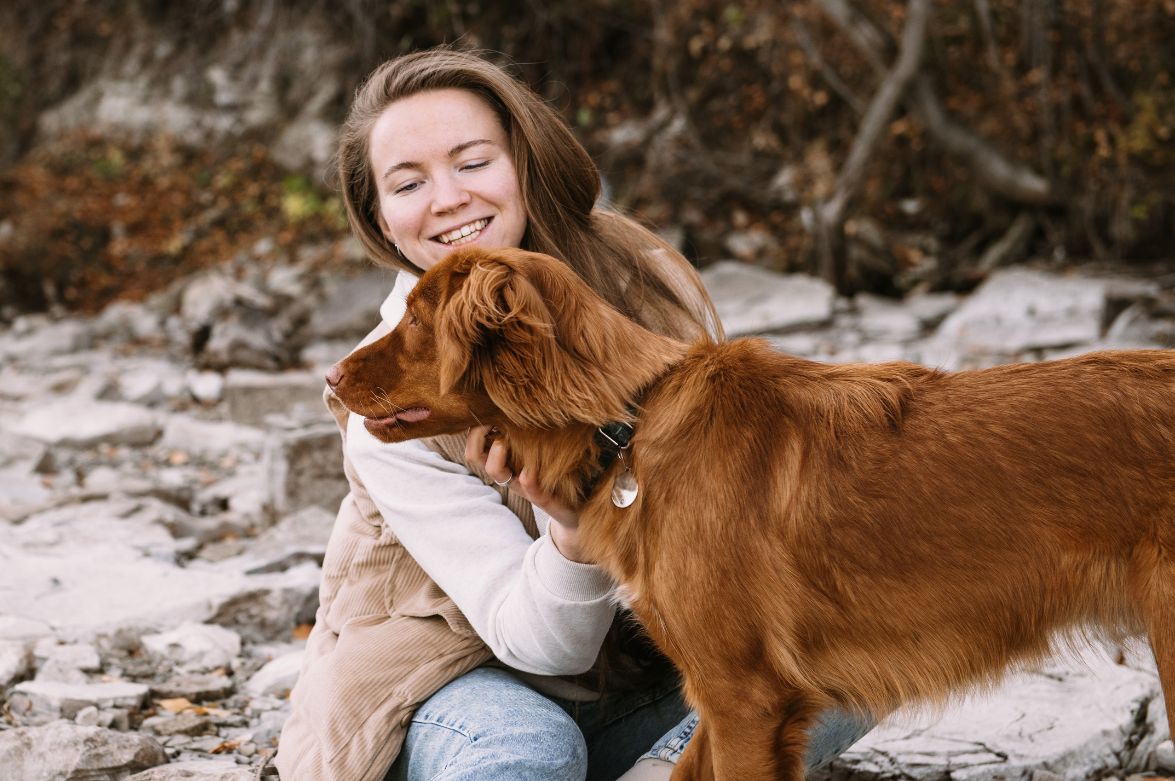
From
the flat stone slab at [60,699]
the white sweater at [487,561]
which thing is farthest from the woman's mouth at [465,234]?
the flat stone slab at [60,699]

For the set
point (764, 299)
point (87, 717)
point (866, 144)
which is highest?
point (866, 144)

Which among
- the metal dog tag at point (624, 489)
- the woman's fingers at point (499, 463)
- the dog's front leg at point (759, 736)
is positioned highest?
the woman's fingers at point (499, 463)

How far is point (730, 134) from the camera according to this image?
12391 mm

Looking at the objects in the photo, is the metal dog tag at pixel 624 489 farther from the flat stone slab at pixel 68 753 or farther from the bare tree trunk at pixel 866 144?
the bare tree trunk at pixel 866 144

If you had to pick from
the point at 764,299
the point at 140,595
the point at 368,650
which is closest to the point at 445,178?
the point at 368,650

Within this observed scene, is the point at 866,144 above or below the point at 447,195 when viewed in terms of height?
below

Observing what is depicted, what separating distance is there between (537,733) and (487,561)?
425 mm

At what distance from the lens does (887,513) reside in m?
2.70

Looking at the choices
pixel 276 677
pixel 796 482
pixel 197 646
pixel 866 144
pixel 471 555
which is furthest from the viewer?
pixel 866 144

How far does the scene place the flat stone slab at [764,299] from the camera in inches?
364

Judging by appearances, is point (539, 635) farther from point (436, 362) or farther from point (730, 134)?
point (730, 134)

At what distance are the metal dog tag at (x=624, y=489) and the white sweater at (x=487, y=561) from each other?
0.59ft

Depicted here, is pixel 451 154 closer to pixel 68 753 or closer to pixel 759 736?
pixel 759 736

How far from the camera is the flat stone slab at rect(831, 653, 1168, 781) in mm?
3594
